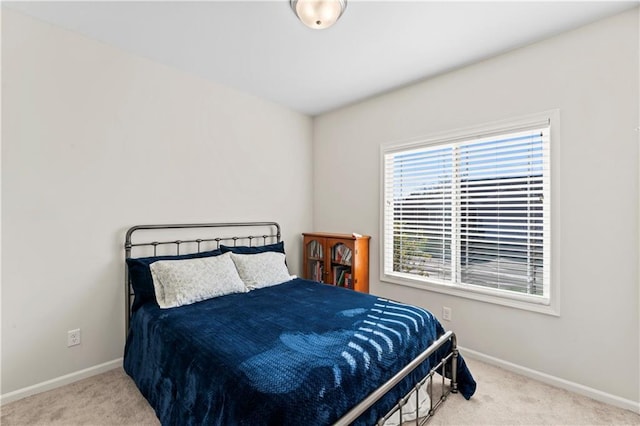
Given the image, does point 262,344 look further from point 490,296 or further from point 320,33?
point 320,33

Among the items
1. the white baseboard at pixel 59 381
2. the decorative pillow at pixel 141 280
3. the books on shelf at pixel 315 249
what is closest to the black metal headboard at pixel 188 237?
the decorative pillow at pixel 141 280

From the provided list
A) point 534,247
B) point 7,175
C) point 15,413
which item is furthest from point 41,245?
point 534,247

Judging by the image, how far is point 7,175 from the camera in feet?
6.61

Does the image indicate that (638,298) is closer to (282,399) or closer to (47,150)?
(282,399)

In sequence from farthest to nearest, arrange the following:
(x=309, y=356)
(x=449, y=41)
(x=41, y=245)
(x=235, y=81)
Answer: (x=235, y=81) → (x=449, y=41) → (x=41, y=245) → (x=309, y=356)

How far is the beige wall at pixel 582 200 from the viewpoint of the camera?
200 cm

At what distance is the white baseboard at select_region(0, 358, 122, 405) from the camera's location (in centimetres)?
204

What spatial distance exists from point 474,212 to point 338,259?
149 centimetres

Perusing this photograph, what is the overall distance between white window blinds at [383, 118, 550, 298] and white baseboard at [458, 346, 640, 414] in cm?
59

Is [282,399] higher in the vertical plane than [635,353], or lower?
higher

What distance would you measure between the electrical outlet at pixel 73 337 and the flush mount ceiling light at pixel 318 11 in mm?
2759

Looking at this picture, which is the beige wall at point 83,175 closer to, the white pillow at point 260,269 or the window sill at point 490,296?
the white pillow at point 260,269

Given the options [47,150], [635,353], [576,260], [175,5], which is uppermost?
[175,5]

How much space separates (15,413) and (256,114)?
3.07 m
